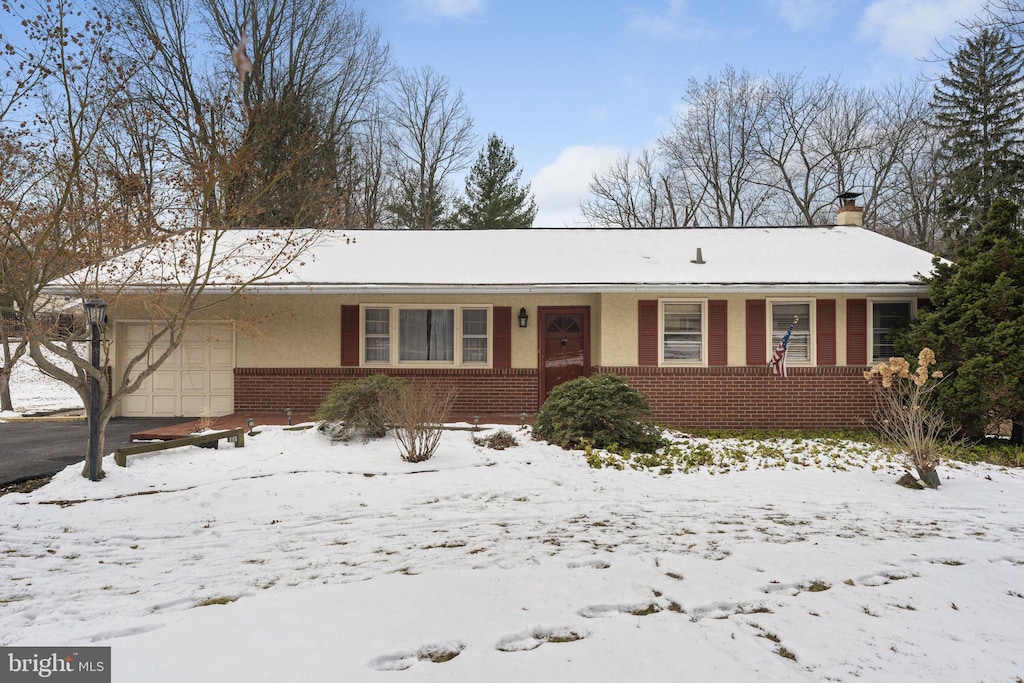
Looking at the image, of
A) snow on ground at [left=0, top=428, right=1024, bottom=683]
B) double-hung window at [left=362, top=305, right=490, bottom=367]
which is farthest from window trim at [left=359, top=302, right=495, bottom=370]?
snow on ground at [left=0, top=428, right=1024, bottom=683]

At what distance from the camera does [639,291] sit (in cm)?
1076

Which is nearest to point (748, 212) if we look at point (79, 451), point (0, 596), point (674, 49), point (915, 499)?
point (674, 49)

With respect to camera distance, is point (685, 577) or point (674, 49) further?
point (674, 49)

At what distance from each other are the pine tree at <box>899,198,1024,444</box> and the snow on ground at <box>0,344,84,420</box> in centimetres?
1688

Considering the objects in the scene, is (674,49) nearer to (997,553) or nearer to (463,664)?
(997,553)

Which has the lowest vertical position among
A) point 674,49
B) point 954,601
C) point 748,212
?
point 954,601

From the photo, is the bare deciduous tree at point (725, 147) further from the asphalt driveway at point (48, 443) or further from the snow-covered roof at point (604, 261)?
the asphalt driveway at point (48, 443)

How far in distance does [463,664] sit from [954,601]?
3.35 metres

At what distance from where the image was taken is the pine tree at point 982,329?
29.3 feet

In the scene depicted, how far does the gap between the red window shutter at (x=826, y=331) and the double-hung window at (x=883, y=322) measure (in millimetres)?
751

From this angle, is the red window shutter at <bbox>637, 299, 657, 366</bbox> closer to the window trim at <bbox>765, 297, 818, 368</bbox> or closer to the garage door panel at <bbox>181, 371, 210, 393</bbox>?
the window trim at <bbox>765, 297, 818, 368</bbox>

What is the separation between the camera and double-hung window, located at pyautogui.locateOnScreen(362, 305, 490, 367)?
464 inches

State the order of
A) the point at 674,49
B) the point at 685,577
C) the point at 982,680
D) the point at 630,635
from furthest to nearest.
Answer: the point at 674,49 → the point at 685,577 → the point at 630,635 → the point at 982,680

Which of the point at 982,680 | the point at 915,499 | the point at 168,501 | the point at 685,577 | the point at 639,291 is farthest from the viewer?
the point at 639,291
